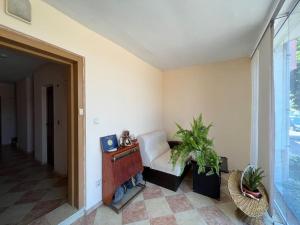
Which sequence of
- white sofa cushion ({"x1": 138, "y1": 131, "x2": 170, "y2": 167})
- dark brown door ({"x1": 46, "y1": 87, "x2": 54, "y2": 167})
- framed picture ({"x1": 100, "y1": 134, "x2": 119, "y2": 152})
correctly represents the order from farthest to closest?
dark brown door ({"x1": 46, "y1": 87, "x2": 54, "y2": 167}) → white sofa cushion ({"x1": 138, "y1": 131, "x2": 170, "y2": 167}) → framed picture ({"x1": 100, "y1": 134, "x2": 119, "y2": 152})

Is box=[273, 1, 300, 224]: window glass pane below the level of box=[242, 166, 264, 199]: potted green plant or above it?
above

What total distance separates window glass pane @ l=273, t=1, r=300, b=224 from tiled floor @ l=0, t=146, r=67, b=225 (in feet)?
9.25

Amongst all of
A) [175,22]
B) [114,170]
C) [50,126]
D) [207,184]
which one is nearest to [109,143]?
[114,170]

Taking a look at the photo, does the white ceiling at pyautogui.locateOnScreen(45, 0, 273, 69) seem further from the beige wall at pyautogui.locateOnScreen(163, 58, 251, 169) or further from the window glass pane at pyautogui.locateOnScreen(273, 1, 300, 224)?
the beige wall at pyautogui.locateOnScreen(163, 58, 251, 169)

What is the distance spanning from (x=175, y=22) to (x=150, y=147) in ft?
7.00

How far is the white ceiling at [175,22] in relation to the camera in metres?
1.52

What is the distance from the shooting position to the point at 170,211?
197 centimetres

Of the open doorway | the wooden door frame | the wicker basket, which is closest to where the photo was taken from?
the wicker basket

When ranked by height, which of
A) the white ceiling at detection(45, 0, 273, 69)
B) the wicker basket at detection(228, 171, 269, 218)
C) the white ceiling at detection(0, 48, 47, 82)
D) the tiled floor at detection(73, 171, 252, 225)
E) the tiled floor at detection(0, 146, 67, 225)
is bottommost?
the tiled floor at detection(73, 171, 252, 225)

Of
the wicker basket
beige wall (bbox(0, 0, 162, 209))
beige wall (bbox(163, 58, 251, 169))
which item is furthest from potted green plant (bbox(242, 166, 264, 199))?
beige wall (bbox(0, 0, 162, 209))

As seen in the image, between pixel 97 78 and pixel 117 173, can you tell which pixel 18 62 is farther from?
pixel 117 173

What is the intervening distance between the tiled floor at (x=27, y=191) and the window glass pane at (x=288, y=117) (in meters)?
2.82

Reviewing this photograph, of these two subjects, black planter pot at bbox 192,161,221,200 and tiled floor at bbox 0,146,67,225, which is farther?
black planter pot at bbox 192,161,221,200

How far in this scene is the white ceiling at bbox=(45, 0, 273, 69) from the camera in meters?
1.52
